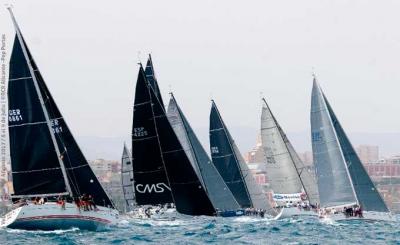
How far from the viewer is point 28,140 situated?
46031 mm

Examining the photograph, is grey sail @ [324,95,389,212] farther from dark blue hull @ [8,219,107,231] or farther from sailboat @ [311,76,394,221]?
dark blue hull @ [8,219,107,231]

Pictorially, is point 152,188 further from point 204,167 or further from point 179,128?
point 179,128

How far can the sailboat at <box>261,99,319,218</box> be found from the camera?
253ft

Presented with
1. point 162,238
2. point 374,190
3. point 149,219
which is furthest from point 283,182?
point 162,238

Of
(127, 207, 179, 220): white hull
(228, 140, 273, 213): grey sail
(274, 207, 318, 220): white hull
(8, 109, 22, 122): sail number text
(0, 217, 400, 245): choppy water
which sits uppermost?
(8, 109, 22, 122): sail number text

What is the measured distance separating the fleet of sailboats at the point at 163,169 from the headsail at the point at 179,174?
0.18ft

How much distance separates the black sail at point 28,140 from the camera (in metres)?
45.7

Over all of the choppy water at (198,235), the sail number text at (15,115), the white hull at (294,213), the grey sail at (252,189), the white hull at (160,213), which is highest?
the sail number text at (15,115)

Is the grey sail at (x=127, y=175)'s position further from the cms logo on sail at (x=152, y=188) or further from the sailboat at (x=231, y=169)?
the cms logo on sail at (x=152, y=188)

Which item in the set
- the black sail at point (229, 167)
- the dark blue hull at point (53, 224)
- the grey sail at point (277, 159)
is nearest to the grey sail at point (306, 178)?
the grey sail at point (277, 159)

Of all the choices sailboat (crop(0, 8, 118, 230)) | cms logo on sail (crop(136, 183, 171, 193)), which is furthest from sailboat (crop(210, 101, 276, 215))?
sailboat (crop(0, 8, 118, 230))

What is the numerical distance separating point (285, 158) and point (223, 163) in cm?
517

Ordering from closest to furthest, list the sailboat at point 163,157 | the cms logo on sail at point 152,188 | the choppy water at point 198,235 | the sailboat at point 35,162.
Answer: the choppy water at point 198,235, the sailboat at point 35,162, the sailboat at point 163,157, the cms logo on sail at point 152,188

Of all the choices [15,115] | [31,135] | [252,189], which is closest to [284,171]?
[252,189]
